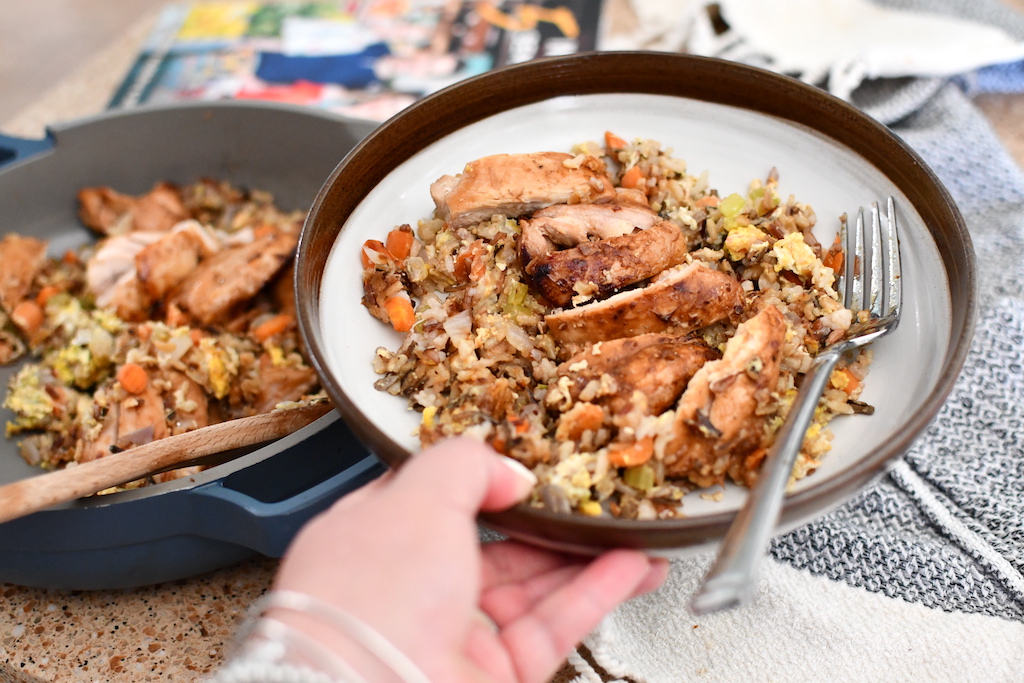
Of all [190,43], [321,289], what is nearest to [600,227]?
[321,289]

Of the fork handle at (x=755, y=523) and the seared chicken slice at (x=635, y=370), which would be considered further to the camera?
the seared chicken slice at (x=635, y=370)

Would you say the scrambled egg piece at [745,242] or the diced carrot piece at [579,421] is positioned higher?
the scrambled egg piece at [745,242]

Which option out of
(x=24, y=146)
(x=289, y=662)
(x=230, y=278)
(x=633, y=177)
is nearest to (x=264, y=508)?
(x=289, y=662)

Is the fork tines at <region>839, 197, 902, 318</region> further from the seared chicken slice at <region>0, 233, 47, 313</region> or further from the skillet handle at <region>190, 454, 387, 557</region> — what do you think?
the seared chicken slice at <region>0, 233, 47, 313</region>

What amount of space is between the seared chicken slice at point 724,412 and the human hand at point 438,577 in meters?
0.17

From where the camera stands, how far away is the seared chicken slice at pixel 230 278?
194 cm

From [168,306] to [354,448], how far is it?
88 centimetres

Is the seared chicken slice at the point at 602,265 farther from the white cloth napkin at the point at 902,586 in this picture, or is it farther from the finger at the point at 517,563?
the white cloth napkin at the point at 902,586

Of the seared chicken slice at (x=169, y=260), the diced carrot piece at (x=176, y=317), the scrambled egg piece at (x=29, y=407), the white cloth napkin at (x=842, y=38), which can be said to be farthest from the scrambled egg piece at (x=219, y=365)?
the white cloth napkin at (x=842, y=38)

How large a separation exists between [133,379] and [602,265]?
112 cm

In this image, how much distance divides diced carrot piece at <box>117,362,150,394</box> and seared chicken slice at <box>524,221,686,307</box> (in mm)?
962

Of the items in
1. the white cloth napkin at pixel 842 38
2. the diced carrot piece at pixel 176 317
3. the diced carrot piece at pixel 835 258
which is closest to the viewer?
the diced carrot piece at pixel 835 258

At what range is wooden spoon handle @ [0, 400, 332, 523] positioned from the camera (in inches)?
48.7

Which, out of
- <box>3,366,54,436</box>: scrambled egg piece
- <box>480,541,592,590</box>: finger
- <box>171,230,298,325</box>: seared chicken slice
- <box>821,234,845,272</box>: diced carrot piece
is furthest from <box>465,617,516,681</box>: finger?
<box>3,366,54,436</box>: scrambled egg piece
